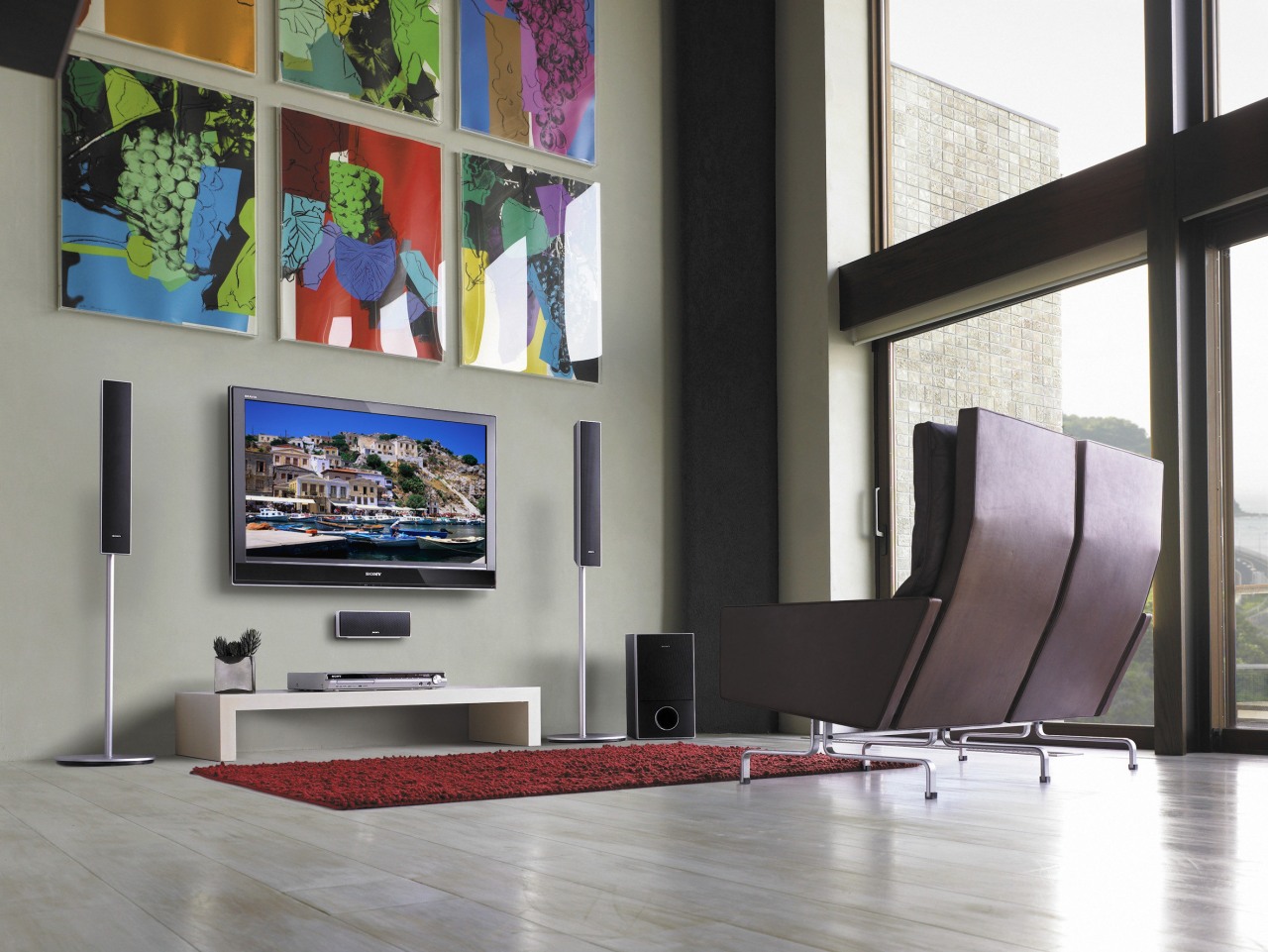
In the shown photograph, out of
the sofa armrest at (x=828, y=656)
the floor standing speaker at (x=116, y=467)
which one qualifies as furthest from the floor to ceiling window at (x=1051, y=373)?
the floor standing speaker at (x=116, y=467)

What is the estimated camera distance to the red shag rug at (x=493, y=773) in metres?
3.17

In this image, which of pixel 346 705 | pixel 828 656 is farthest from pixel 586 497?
pixel 828 656

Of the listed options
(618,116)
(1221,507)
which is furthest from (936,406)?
(618,116)

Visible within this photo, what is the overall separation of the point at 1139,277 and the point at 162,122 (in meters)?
4.10

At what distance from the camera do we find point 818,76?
6277 millimetres

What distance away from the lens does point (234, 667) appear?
184 inches

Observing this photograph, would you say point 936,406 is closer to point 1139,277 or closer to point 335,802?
point 1139,277

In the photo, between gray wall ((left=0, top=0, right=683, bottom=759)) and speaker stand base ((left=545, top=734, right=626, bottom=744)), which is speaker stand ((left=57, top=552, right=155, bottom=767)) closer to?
gray wall ((left=0, top=0, right=683, bottom=759))

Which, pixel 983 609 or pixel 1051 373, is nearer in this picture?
pixel 983 609

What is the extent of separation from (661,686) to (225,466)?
7.13ft

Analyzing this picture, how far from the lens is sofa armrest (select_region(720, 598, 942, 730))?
306cm

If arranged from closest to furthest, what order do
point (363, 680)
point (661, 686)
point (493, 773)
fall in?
1. point (493, 773)
2. point (363, 680)
3. point (661, 686)

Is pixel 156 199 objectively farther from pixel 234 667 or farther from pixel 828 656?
pixel 828 656

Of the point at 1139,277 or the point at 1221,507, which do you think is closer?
the point at 1221,507
